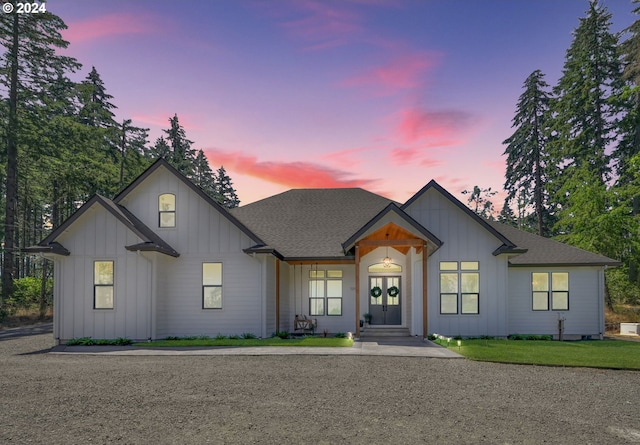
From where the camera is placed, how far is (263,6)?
15523mm

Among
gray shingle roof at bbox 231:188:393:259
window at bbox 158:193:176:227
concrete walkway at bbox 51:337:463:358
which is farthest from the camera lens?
gray shingle roof at bbox 231:188:393:259

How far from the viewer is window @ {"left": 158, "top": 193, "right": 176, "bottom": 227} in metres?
18.5

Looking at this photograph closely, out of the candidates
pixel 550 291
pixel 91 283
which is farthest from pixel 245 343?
pixel 550 291

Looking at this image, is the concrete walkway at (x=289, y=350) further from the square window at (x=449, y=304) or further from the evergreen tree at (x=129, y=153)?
the evergreen tree at (x=129, y=153)

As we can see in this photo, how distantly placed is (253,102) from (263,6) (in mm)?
5219

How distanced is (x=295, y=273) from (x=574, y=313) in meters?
12.1

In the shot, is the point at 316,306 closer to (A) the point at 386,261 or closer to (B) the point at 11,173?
(A) the point at 386,261

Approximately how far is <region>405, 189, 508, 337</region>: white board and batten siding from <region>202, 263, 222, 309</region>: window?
778 centimetres

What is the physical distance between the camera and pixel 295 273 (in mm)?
20906

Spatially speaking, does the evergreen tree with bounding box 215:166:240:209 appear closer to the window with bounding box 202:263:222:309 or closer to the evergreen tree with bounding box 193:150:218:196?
the evergreen tree with bounding box 193:150:218:196

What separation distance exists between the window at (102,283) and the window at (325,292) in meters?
8.21

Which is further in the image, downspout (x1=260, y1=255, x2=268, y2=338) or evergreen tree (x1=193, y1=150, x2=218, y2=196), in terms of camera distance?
evergreen tree (x1=193, y1=150, x2=218, y2=196)

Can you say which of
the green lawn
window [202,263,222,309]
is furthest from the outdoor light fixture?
window [202,263,222,309]

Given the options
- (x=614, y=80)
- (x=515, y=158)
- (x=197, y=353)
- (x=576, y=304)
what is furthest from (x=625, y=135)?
(x=197, y=353)
